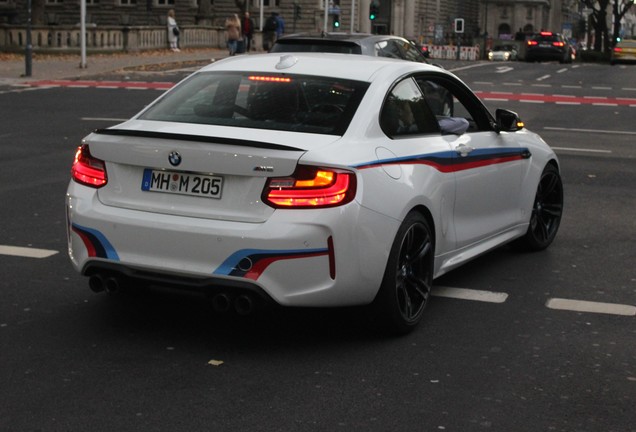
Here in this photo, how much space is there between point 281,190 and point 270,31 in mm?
A: 47718

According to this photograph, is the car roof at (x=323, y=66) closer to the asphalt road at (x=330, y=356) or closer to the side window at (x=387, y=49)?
the asphalt road at (x=330, y=356)

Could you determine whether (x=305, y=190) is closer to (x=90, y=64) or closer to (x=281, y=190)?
(x=281, y=190)

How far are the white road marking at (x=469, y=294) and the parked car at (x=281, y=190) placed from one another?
37 centimetres

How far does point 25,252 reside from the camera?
8.40m

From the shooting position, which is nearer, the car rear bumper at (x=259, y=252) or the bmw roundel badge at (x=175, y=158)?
the car rear bumper at (x=259, y=252)

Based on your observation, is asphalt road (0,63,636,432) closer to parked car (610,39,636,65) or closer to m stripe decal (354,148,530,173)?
m stripe decal (354,148,530,173)

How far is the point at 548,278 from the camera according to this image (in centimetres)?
795

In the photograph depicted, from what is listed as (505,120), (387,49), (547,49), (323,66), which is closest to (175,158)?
(323,66)

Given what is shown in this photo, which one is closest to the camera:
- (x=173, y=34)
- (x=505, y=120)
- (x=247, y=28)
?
(x=505, y=120)

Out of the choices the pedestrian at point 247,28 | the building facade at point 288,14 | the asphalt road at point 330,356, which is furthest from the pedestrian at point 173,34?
the asphalt road at point 330,356

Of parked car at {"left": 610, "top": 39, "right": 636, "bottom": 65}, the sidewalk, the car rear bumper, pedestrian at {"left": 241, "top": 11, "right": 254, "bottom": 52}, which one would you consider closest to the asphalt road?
the car rear bumper

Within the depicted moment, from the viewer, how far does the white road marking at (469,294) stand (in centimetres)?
728

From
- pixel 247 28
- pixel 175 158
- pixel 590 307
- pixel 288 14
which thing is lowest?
pixel 590 307

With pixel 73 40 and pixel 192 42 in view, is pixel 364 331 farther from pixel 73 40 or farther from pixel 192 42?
pixel 192 42
